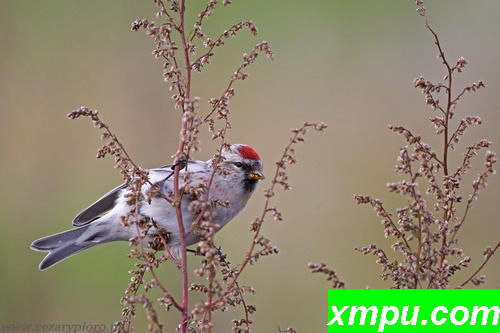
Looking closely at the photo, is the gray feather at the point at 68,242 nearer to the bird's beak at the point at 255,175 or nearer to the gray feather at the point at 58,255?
the gray feather at the point at 58,255

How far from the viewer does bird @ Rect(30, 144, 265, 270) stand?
1653 millimetres

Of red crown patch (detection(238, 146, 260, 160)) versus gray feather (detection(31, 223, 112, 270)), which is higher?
red crown patch (detection(238, 146, 260, 160))

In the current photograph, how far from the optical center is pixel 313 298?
3.03m

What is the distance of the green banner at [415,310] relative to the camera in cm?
93

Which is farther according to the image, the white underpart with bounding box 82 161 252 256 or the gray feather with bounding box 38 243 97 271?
the gray feather with bounding box 38 243 97 271

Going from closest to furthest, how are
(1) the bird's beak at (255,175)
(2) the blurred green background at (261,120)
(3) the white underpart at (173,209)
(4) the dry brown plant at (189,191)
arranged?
(4) the dry brown plant at (189,191), (3) the white underpart at (173,209), (1) the bird's beak at (255,175), (2) the blurred green background at (261,120)

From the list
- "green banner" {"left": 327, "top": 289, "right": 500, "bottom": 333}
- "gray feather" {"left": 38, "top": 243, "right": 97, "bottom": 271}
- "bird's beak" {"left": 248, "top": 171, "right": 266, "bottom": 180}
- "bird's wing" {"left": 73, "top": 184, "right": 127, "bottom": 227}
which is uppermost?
"bird's beak" {"left": 248, "top": 171, "right": 266, "bottom": 180}

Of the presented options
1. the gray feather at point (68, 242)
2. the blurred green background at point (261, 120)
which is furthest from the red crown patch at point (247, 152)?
the blurred green background at point (261, 120)

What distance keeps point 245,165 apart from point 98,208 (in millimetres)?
407

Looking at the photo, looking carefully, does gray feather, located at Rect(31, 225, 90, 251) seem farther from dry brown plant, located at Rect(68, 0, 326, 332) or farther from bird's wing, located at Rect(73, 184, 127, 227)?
dry brown plant, located at Rect(68, 0, 326, 332)

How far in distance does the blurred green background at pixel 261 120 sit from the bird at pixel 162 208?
44.3 inches

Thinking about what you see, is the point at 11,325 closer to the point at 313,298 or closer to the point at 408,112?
the point at 313,298

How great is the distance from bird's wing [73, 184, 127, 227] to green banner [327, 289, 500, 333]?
0.79 m

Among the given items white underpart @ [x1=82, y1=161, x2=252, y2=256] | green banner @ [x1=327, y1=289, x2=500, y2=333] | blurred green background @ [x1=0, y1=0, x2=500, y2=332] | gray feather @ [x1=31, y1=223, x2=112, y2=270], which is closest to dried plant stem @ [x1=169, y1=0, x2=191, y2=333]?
Answer: green banner @ [x1=327, y1=289, x2=500, y2=333]
